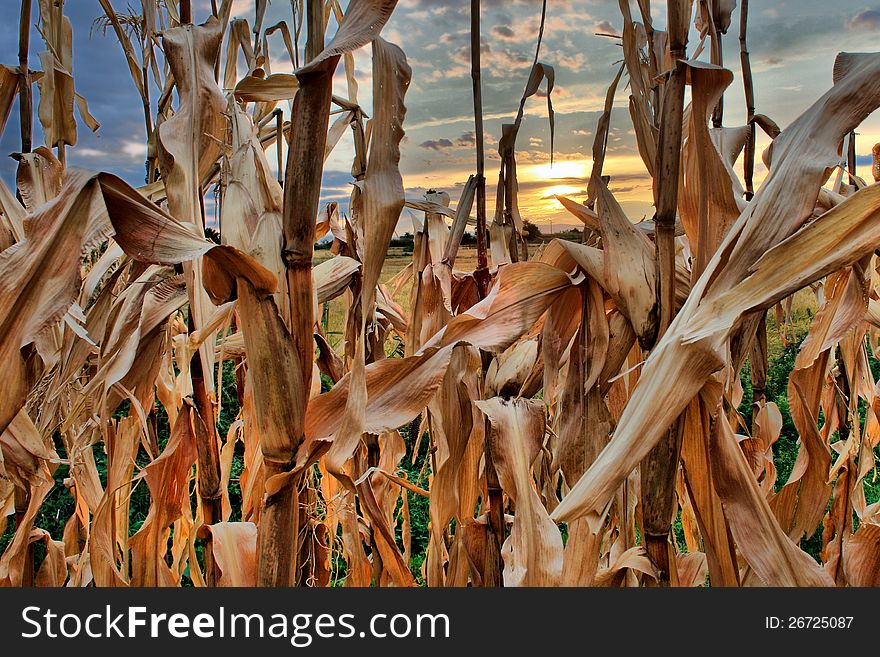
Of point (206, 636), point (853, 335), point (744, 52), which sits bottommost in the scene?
point (206, 636)

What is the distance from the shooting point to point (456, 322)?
387mm

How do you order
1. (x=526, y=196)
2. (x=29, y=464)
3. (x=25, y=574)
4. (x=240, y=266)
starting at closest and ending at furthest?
(x=240, y=266) < (x=29, y=464) < (x=25, y=574) < (x=526, y=196)

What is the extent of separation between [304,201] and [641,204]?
47cm

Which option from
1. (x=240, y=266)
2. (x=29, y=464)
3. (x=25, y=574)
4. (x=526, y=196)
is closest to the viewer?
(x=240, y=266)

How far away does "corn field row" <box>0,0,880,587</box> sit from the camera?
32cm

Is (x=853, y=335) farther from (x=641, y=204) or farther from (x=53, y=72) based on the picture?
(x=53, y=72)

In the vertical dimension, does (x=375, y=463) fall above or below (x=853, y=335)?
below

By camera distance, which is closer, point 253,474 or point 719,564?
point 719,564

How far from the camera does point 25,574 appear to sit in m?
0.64

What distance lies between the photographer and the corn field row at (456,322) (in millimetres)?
318

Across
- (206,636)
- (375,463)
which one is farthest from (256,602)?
(375,463)

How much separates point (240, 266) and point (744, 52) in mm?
606

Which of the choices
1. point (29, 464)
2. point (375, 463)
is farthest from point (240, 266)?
point (375, 463)

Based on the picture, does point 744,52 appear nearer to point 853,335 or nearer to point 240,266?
point 853,335
